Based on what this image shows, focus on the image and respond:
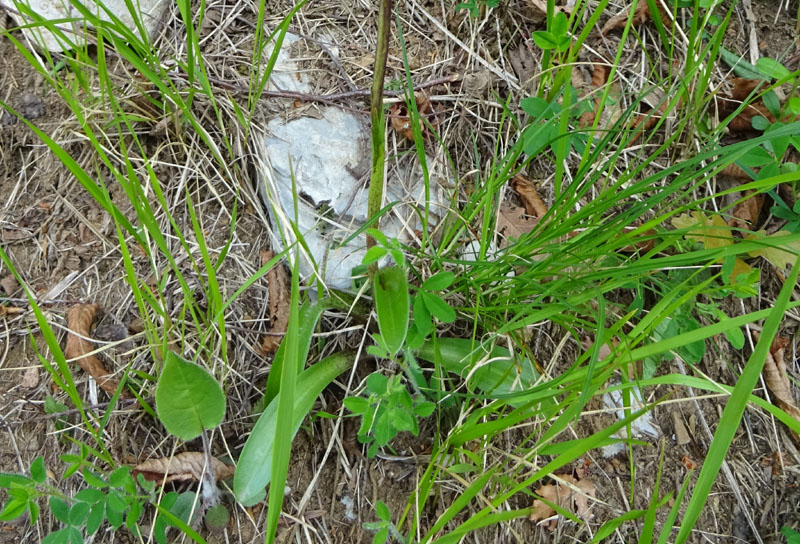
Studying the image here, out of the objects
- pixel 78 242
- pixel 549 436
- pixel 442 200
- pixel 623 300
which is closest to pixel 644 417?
pixel 623 300

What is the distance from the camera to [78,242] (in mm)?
1486

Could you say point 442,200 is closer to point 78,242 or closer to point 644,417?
point 644,417

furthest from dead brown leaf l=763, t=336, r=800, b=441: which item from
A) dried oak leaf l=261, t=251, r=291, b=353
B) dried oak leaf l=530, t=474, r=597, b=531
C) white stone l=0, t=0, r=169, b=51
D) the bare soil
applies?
white stone l=0, t=0, r=169, b=51

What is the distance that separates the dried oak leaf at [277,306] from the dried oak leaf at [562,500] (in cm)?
76

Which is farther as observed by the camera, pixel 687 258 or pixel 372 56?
pixel 372 56

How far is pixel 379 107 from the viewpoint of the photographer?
38.8 inches

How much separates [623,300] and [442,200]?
0.59m

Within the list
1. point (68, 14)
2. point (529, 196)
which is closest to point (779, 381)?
point (529, 196)

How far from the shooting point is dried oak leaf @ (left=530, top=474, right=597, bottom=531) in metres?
1.40

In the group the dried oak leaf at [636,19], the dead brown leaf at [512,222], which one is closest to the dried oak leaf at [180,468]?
the dead brown leaf at [512,222]

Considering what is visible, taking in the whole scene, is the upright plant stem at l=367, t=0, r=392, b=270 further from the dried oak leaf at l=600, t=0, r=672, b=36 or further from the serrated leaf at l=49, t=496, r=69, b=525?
the dried oak leaf at l=600, t=0, r=672, b=36

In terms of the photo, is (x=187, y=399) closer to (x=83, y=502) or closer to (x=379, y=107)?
(x=83, y=502)

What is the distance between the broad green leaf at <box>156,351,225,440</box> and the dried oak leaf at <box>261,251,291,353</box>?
0.72 ft

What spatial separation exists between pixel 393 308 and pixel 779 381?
1229 mm
